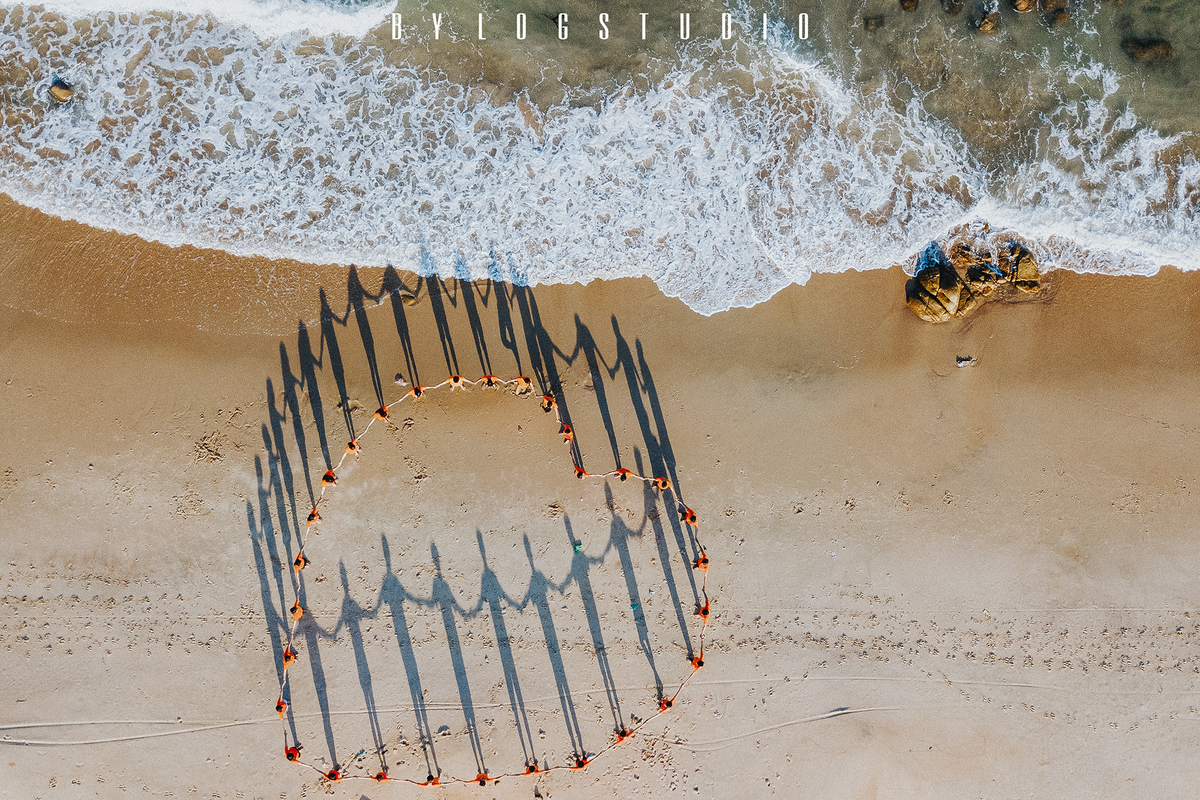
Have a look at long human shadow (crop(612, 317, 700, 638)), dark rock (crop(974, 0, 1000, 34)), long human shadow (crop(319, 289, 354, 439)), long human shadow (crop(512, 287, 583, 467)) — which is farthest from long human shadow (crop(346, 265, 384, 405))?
dark rock (crop(974, 0, 1000, 34))

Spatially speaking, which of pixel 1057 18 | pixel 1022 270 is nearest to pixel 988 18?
pixel 1057 18

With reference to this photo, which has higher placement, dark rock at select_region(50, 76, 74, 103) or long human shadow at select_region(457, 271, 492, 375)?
dark rock at select_region(50, 76, 74, 103)

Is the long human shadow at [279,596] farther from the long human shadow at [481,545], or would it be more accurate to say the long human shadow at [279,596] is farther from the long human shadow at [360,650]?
the long human shadow at [360,650]

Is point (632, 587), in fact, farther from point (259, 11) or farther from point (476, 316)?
point (259, 11)

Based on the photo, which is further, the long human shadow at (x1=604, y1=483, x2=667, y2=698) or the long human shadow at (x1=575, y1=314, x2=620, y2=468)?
the long human shadow at (x1=604, y1=483, x2=667, y2=698)

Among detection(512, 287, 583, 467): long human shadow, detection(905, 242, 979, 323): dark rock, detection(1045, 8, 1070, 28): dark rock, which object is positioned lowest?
detection(512, 287, 583, 467): long human shadow

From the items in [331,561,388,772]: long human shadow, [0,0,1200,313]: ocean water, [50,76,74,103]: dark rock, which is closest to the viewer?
[50,76,74,103]: dark rock

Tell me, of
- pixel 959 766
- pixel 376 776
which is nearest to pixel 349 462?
pixel 376 776

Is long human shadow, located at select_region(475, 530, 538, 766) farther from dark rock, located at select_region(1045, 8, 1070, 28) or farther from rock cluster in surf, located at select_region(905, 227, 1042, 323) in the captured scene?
dark rock, located at select_region(1045, 8, 1070, 28)
